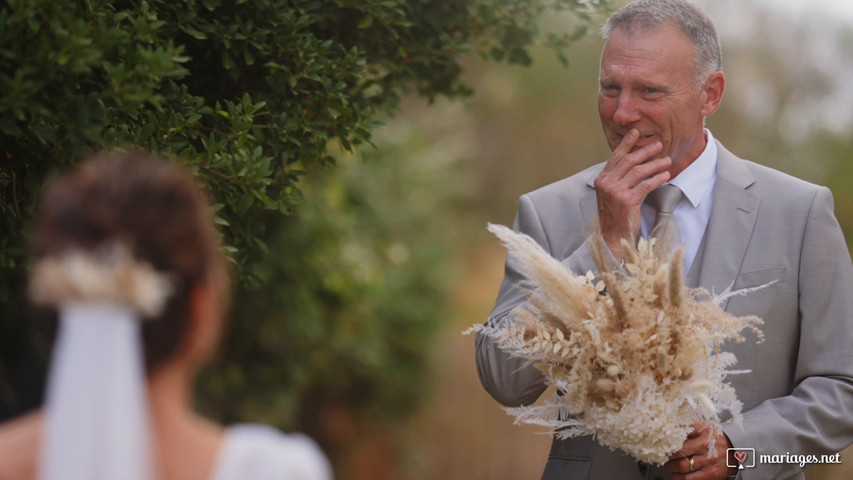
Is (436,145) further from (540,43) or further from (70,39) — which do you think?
(70,39)

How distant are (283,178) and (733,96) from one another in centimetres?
1049

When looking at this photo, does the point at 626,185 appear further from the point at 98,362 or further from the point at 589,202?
the point at 98,362

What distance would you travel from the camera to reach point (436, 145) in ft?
43.8

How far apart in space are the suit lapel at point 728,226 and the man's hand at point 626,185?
231 millimetres

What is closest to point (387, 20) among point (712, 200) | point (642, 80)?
point (642, 80)

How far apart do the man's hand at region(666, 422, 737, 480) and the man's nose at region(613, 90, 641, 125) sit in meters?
1.10

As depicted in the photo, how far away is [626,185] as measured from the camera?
3.15 m

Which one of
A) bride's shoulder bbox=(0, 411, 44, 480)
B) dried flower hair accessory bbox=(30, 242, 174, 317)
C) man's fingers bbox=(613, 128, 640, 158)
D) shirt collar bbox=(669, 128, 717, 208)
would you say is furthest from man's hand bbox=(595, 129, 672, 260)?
bride's shoulder bbox=(0, 411, 44, 480)

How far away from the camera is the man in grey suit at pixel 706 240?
300 centimetres

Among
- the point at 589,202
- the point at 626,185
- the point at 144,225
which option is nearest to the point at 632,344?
the point at 626,185

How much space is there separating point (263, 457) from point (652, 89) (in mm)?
2104

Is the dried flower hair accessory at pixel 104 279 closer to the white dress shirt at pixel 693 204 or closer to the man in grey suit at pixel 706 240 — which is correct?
the man in grey suit at pixel 706 240

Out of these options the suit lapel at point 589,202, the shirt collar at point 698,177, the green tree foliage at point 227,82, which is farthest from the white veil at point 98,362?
the shirt collar at point 698,177

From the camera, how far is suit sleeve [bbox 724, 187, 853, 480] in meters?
2.96
